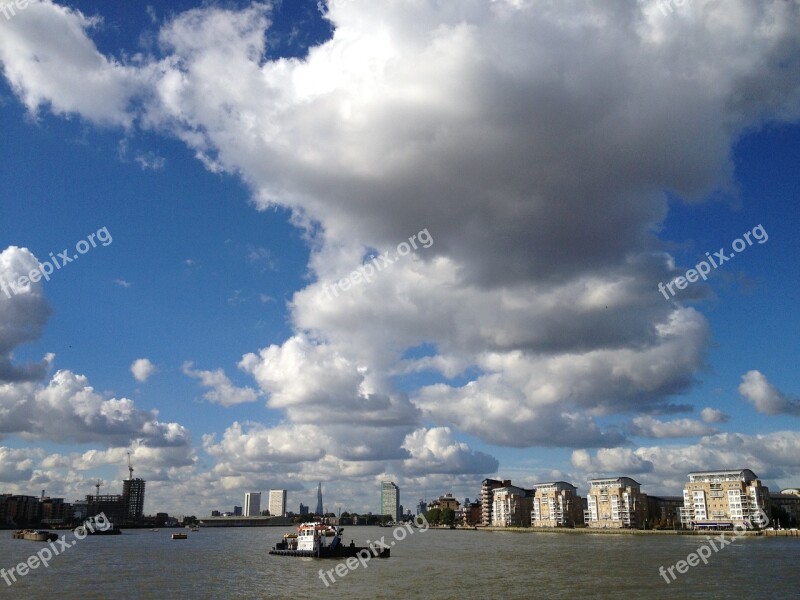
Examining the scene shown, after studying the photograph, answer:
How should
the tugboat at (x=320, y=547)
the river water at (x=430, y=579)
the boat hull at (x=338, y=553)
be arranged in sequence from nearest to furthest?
the river water at (x=430, y=579), the boat hull at (x=338, y=553), the tugboat at (x=320, y=547)

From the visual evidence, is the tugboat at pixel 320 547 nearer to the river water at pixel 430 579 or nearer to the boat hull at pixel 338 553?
the boat hull at pixel 338 553

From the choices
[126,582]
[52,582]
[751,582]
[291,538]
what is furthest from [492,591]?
[291,538]

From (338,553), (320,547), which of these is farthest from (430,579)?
(338,553)

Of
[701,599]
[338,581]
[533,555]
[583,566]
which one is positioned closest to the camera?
[701,599]

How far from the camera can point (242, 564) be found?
11512 cm

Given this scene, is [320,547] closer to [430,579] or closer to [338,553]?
[338,553]

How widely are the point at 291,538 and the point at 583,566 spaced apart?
6663 centimetres

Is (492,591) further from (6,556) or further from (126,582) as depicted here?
(6,556)

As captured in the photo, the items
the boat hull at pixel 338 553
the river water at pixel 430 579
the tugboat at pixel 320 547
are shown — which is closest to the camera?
the river water at pixel 430 579

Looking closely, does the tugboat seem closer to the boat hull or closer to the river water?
the boat hull

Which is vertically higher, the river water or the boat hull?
the river water

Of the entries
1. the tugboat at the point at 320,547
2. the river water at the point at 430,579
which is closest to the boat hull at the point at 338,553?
the tugboat at the point at 320,547

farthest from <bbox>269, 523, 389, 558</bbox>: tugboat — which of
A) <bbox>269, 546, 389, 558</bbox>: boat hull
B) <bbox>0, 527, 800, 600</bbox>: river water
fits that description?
<bbox>0, 527, 800, 600</bbox>: river water

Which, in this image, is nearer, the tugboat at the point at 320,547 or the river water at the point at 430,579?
the river water at the point at 430,579
